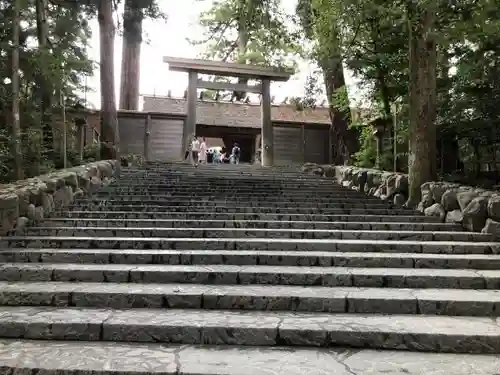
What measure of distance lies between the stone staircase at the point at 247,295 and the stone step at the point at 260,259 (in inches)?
0.5

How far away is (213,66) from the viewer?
667 inches

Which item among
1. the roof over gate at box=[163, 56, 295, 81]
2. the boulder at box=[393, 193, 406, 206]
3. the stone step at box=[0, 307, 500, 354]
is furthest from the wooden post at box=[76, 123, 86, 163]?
the stone step at box=[0, 307, 500, 354]

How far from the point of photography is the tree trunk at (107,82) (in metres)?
13.7

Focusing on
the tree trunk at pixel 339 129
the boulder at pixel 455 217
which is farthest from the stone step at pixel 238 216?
the tree trunk at pixel 339 129

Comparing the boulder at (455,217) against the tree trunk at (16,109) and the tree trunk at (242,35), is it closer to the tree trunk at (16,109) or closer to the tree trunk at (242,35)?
the tree trunk at (242,35)

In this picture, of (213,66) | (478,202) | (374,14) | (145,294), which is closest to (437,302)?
(145,294)

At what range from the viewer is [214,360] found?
333cm

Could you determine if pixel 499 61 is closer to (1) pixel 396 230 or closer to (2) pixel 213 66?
(1) pixel 396 230

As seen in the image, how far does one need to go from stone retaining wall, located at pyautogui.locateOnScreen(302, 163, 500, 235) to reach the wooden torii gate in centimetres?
718

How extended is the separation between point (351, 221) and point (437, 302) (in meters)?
3.31

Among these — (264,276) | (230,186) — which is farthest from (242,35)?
(264,276)

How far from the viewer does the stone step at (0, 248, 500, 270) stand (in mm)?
5293

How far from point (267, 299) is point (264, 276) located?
1.84 feet

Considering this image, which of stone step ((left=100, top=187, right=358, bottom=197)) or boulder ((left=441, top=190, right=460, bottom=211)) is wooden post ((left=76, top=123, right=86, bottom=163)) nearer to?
stone step ((left=100, top=187, right=358, bottom=197))
